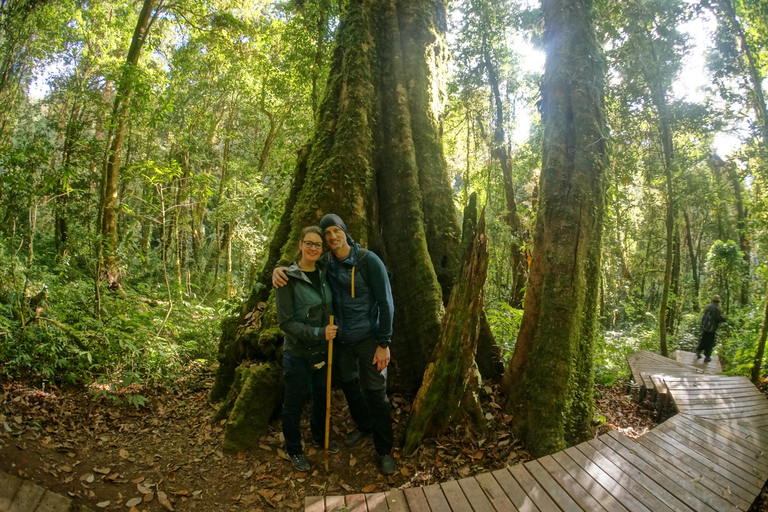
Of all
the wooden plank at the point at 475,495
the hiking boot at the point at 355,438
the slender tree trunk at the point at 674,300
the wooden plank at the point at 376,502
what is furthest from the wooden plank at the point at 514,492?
the slender tree trunk at the point at 674,300


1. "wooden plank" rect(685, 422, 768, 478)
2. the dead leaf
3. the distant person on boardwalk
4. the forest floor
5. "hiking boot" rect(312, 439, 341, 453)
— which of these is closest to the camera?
the dead leaf

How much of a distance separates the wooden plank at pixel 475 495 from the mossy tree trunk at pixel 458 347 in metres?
1.01

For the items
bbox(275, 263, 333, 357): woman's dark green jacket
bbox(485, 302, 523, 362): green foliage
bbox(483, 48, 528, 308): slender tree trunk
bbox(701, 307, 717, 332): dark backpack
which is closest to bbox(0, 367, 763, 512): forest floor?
bbox(275, 263, 333, 357): woman's dark green jacket

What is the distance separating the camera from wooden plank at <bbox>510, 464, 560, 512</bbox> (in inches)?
109

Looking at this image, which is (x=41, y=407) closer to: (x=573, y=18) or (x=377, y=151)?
(x=377, y=151)

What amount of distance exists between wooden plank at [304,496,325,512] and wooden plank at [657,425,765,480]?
404 cm

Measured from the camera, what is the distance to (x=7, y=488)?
272 cm

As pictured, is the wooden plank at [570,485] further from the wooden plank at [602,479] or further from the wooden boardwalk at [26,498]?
the wooden boardwalk at [26,498]

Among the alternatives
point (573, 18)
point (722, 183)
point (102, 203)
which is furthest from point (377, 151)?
point (722, 183)

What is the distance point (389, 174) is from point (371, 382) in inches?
114

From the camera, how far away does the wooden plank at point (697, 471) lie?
349cm

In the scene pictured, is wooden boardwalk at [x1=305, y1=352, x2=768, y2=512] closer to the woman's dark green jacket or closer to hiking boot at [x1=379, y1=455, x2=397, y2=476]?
hiking boot at [x1=379, y1=455, x2=397, y2=476]

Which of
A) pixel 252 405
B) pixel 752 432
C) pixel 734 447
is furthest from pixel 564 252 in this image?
pixel 252 405

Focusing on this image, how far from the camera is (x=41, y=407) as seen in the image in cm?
405
